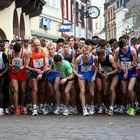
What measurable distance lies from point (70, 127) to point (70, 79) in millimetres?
3104

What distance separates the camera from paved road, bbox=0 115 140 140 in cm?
1049

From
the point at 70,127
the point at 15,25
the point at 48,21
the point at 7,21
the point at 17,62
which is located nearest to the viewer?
the point at 70,127

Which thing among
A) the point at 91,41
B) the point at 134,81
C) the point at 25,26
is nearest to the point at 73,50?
the point at 91,41

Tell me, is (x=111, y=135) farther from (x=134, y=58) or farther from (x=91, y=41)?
(x=91, y=41)

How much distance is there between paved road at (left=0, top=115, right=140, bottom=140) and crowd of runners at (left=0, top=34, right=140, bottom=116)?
761mm

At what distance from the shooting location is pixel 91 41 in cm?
1578

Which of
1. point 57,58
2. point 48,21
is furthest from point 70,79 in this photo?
point 48,21

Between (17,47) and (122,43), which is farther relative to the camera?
(17,47)

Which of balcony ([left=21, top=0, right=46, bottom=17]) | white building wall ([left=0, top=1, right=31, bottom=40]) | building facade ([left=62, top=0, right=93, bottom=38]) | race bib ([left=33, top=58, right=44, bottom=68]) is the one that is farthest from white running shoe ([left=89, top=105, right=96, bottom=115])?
building facade ([left=62, top=0, right=93, bottom=38])

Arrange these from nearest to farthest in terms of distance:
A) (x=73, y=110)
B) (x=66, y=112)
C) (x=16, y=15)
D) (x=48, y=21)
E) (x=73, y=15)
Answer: (x=66, y=112)
(x=73, y=110)
(x=16, y=15)
(x=48, y=21)
(x=73, y=15)

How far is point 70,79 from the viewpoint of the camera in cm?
1486

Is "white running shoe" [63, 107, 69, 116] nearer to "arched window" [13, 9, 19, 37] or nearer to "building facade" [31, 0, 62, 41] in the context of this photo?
"arched window" [13, 9, 19, 37]

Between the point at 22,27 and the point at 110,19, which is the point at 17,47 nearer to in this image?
the point at 22,27

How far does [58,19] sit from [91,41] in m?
27.8
